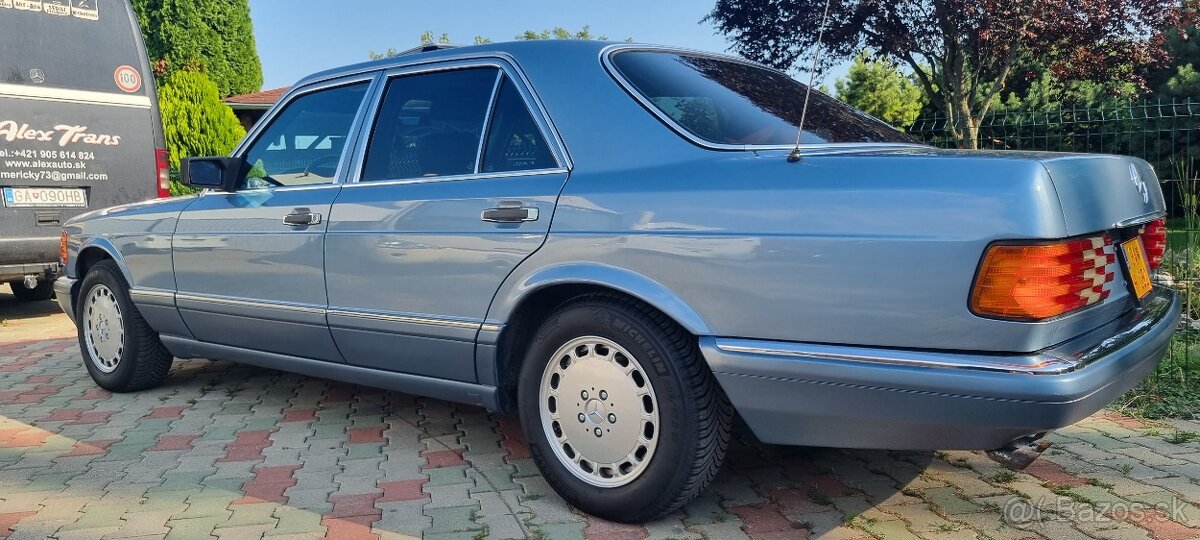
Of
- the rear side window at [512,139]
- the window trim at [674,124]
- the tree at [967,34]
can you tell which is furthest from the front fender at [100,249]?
the tree at [967,34]

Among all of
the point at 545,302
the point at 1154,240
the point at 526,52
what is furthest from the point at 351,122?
the point at 1154,240

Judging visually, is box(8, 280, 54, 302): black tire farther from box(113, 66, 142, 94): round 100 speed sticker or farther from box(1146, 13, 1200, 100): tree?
box(1146, 13, 1200, 100): tree

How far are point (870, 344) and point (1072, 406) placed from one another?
19.4 inches

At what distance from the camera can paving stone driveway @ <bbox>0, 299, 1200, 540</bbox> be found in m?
2.88

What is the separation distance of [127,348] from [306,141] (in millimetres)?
1754

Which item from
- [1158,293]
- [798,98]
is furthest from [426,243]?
[1158,293]

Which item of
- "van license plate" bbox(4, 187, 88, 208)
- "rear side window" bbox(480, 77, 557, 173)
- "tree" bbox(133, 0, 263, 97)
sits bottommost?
"van license plate" bbox(4, 187, 88, 208)

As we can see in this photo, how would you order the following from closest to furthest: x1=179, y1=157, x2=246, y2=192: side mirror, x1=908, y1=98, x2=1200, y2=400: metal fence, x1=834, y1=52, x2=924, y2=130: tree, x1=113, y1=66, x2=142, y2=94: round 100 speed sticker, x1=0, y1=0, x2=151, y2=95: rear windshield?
x1=179, y1=157, x2=246, y2=192: side mirror → x1=908, y1=98, x2=1200, y2=400: metal fence → x1=0, y1=0, x2=151, y2=95: rear windshield → x1=113, y1=66, x2=142, y2=94: round 100 speed sticker → x1=834, y1=52, x2=924, y2=130: tree

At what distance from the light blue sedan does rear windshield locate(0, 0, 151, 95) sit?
4032mm

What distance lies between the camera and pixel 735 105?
301cm

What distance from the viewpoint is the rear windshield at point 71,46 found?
6992 millimetres

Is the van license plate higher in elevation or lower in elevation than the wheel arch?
higher

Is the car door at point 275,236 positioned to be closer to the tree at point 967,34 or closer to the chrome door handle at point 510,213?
the chrome door handle at point 510,213

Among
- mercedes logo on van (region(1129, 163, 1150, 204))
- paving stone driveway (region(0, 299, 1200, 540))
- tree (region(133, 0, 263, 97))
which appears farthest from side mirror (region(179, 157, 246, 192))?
tree (region(133, 0, 263, 97))
